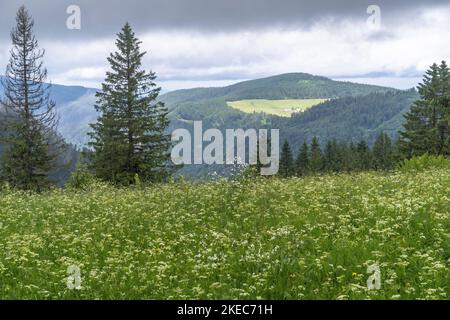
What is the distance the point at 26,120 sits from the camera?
42969 millimetres

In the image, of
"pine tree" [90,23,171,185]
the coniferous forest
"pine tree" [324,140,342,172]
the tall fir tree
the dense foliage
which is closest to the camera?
the coniferous forest

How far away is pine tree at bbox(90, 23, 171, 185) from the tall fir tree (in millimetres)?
34249

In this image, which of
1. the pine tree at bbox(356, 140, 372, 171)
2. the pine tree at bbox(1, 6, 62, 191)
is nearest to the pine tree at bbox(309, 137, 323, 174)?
the pine tree at bbox(356, 140, 372, 171)

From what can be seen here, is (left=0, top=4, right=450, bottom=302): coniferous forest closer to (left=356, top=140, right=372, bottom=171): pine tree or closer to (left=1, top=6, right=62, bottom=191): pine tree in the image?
(left=1, top=6, right=62, bottom=191): pine tree

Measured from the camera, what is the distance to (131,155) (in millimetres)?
40094

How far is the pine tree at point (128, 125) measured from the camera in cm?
3966

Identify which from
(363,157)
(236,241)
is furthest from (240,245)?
(363,157)

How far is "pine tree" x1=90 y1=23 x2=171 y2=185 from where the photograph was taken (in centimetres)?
3966

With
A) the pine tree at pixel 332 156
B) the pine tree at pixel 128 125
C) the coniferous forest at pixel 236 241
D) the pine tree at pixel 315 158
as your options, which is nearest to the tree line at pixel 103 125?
the pine tree at pixel 128 125

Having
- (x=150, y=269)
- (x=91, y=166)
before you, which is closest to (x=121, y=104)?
(x=91, y=166)

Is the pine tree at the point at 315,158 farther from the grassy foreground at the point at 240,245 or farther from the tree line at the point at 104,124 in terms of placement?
the grassy foreground at the point at 240,245

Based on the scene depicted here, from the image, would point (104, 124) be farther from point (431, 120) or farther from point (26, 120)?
point (431, 120)

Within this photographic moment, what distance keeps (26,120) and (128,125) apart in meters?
9.75
